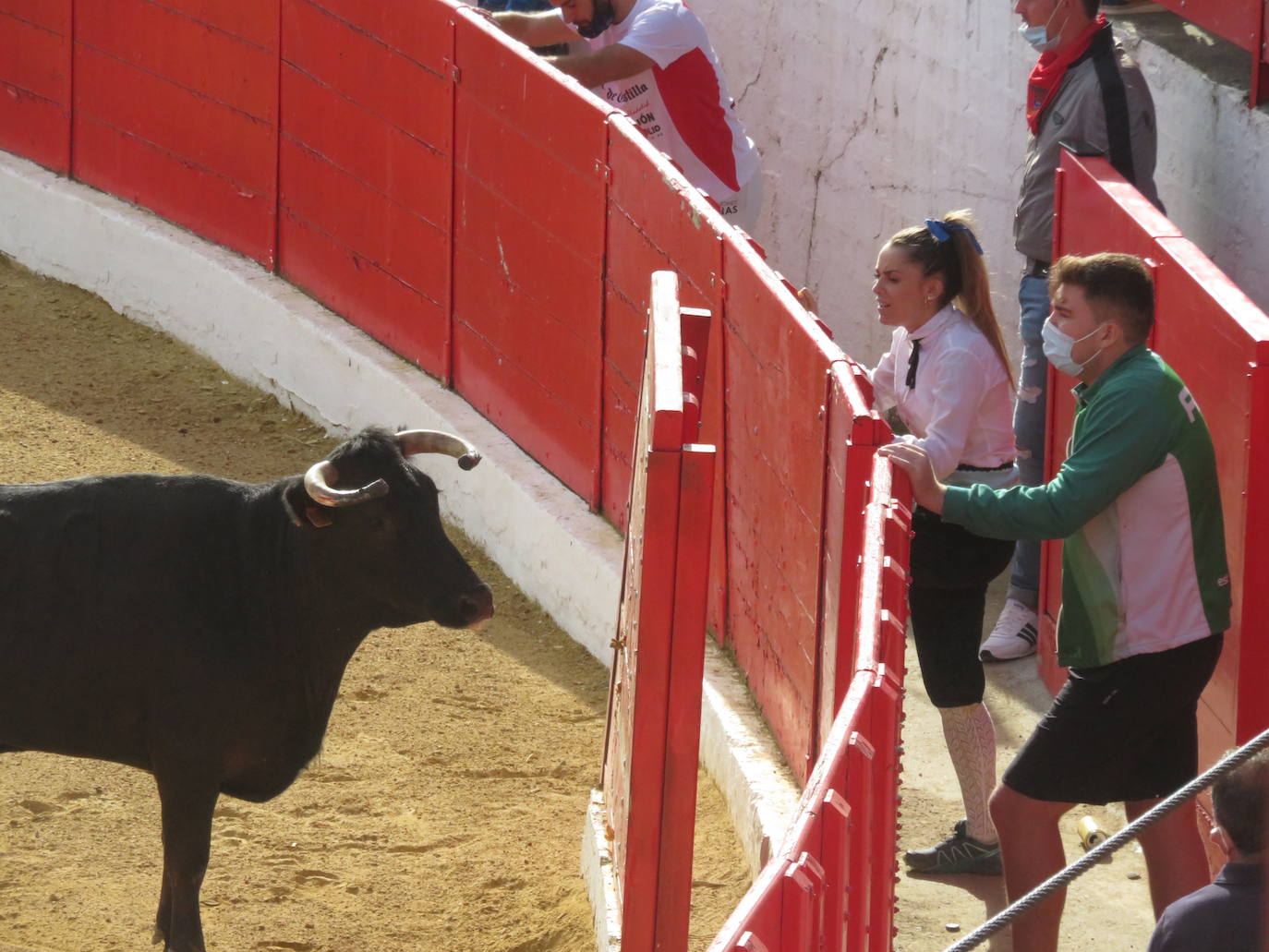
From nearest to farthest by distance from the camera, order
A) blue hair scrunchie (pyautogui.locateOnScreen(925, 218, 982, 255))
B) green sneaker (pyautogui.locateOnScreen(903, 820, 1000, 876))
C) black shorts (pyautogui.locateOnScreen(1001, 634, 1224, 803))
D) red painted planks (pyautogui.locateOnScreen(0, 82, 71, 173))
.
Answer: black shorts (pyautogui.locateOnScreen(1001, 634, 1224, 803))
blue hair scrunchie (pyautogui.locateOnScreen(925, 218, 982, 255))
green sneaker (pyautogui.locateOnScreen(903, 820, 1000, 876))
red painted planks (pyautogui.locateOnScreen(0, 82, 71, 173))

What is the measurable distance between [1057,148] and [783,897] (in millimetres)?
4329

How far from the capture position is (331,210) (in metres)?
8.99

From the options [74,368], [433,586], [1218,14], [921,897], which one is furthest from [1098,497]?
[74,368]

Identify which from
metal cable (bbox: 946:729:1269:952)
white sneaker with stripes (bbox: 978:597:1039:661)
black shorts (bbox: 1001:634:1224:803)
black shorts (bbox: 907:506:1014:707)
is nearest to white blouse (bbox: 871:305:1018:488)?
black shorts (bbox: 907:506:1014:707)

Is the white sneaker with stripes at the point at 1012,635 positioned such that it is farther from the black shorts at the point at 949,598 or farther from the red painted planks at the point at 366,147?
the red painted planks at the point at 366,147

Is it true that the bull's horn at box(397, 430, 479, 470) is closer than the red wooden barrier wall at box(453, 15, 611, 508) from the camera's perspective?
Yes

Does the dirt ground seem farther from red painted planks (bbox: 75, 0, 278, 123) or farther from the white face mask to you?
red painted planks (bbox: 75, 0, 278, 123)

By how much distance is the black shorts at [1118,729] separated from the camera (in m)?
4.02

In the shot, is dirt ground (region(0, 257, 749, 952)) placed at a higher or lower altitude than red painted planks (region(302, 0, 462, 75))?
lower

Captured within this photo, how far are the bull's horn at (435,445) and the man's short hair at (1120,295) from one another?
201cm

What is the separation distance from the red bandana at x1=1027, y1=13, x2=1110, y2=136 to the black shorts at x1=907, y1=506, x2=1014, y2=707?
2.07 m

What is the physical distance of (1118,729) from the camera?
4.03m

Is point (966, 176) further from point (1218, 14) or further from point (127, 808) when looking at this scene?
point (127, 808)

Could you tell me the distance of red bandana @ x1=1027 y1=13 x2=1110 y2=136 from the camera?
6062mm
